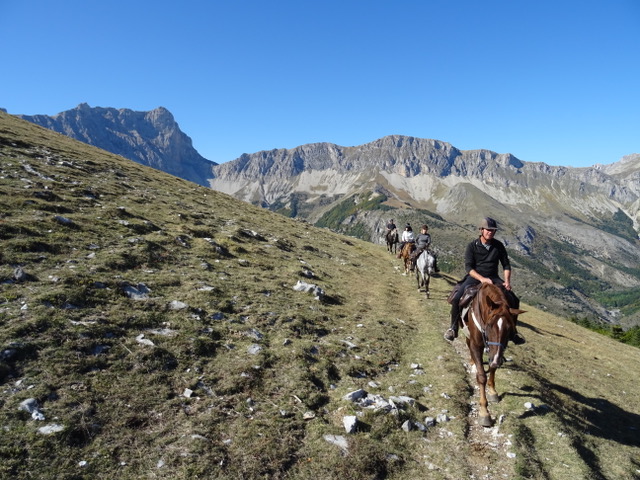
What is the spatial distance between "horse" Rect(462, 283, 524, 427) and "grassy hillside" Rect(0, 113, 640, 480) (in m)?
0.82

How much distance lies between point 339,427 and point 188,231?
18586 mm

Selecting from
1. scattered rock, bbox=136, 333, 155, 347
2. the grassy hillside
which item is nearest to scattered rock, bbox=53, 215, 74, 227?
the grassy hillside

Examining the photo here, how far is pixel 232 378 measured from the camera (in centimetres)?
979

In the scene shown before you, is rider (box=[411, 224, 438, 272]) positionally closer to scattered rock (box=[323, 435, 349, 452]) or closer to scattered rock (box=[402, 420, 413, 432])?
scattered rock (box=[402, 420, 413, 432])

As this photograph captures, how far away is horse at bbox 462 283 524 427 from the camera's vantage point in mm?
9498

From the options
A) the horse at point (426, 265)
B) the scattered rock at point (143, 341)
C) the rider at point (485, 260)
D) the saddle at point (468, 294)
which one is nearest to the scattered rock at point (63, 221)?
the scattered rock at point (143, 341)

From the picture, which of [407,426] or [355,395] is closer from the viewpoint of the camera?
[407,426]

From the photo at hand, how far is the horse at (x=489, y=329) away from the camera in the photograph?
9498 millimetres

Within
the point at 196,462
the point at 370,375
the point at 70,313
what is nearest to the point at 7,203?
the point at 70,313

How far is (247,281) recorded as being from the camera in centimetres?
1805

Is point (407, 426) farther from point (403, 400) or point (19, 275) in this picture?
point (19, 275)

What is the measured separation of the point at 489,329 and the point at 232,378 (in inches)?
298

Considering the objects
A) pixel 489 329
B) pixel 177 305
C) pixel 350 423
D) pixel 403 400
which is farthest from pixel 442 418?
pixel 177 305

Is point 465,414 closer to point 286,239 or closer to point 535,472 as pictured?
point 535,472
